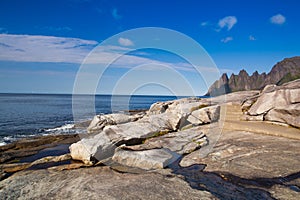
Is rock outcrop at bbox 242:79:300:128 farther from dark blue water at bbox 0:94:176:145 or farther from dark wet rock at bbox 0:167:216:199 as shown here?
dark blue water at bbox 0:94:176:145

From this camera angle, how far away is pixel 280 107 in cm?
1405

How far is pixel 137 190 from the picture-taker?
6.42 m

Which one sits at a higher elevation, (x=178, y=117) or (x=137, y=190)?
(x=178, y=117)

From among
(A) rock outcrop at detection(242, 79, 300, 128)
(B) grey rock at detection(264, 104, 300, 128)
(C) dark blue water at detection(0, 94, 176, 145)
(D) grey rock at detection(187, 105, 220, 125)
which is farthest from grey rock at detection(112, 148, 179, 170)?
(C) dark blue water at detection(0, 94, 176, 145)

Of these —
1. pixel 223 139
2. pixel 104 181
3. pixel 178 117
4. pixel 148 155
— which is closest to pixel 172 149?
pixel 148 155

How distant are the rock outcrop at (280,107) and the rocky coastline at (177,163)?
Result: 65mm

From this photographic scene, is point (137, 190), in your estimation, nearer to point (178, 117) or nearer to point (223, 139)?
point (223, 139)

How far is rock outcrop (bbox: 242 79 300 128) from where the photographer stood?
13.0 meters

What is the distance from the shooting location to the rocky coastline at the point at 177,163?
6520 mm

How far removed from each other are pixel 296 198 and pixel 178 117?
1118 centimetres

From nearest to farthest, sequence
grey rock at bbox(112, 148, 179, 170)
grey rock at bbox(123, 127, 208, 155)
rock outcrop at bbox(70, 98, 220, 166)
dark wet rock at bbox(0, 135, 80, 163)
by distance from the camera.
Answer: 1. grey rock at bbox(112, 148, 179, 170)
2. rock outcrop at bbox(70, 98, 220, 166)
3. grey rock at bbox(123, 127, 208, 155)
4. dark wet rock at bbox(0, 135, 80, 163)

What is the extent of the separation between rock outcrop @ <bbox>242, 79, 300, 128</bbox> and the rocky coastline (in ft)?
0.21

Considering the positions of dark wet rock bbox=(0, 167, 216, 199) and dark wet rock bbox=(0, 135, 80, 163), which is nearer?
dark wet rock bbox=(0, 167, 216, 199)

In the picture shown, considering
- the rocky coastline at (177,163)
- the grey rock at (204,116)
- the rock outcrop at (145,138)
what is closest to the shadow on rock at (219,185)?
the rocky coastline at (177,163)
